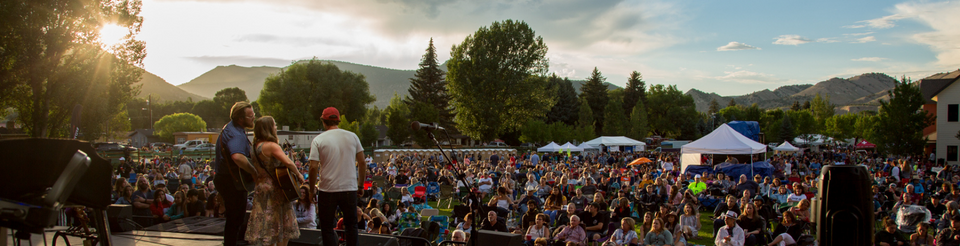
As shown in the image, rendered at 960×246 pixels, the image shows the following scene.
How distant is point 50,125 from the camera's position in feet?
57.9

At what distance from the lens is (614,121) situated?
5028 centimetres

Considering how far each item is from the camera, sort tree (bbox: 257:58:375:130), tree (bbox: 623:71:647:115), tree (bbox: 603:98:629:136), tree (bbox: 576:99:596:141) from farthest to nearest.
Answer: tree (bbox: 623:71:647:115) < tree (bbox: 603:98:629:136) < tree (bbox: 257:58:375:130) < tree (bbox: 576:99:596:141)

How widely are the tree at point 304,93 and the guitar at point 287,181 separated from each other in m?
45.9

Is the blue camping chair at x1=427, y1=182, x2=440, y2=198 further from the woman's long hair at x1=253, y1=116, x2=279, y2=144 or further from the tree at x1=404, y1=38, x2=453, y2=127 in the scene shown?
the tree at x1=404, y1=38, x2=453, y2=127

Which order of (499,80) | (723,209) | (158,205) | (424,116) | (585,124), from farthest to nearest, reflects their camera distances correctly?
(585,124)
(424,116)
(499,80)
(723,209)
(158,205)

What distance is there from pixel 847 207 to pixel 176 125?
79561 millimetres

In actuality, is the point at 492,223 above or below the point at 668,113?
below

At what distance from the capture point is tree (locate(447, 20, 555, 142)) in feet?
113

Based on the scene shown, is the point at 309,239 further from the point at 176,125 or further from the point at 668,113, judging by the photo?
the point at 176,125

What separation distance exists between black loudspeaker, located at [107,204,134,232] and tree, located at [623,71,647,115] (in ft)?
195

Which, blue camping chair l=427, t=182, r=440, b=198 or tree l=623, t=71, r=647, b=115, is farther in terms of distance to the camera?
tree l=623, t=71, r=647, b=115

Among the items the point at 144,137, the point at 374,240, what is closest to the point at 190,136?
the point at 144,137

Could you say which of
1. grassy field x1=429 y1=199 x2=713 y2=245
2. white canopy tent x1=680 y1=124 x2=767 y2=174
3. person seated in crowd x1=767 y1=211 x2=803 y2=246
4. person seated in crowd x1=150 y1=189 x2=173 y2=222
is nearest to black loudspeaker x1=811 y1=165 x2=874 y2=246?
person seated in crowd x1=767 y1=211 x2=803 y2=246

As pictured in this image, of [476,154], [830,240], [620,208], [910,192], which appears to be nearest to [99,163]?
[830,240]
